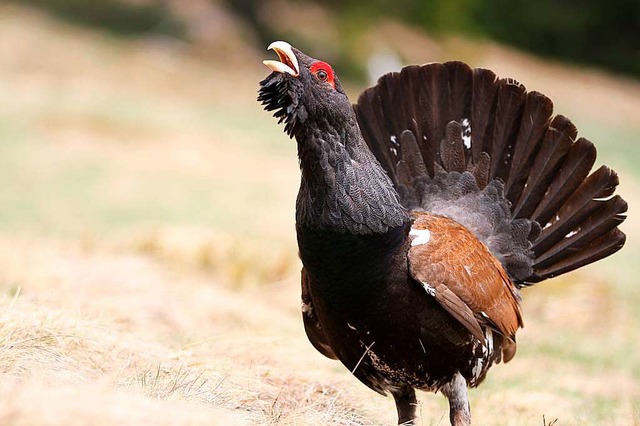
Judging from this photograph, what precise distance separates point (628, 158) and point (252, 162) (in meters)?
9.07

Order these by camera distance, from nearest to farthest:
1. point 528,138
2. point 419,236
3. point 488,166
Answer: point 419,236, point 528,138, point 488,166

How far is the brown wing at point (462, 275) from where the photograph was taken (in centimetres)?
467

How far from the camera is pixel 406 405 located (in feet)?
17.4

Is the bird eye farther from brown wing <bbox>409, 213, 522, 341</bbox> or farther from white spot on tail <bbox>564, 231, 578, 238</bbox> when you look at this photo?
white spot on tail <bbox>564, 231, 578, 238</bbox>

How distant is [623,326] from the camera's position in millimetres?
10297

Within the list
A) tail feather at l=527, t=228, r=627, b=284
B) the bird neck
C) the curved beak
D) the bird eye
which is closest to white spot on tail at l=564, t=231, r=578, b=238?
tail feather at l=527, t=228, r=627, b=284

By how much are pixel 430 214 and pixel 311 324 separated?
88cm

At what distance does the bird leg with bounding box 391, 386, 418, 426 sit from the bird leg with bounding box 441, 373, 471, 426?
0.83 ft

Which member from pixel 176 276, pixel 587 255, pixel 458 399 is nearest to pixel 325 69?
pixel 458 399

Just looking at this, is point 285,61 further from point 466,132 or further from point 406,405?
point 406,405

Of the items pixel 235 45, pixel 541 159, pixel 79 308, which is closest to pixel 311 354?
pixel 79 308

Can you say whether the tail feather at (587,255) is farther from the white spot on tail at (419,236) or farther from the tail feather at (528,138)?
the white spot on tail at (419,236)

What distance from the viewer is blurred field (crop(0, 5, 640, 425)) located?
465 centimetres

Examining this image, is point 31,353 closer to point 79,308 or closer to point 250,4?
point 79,308
